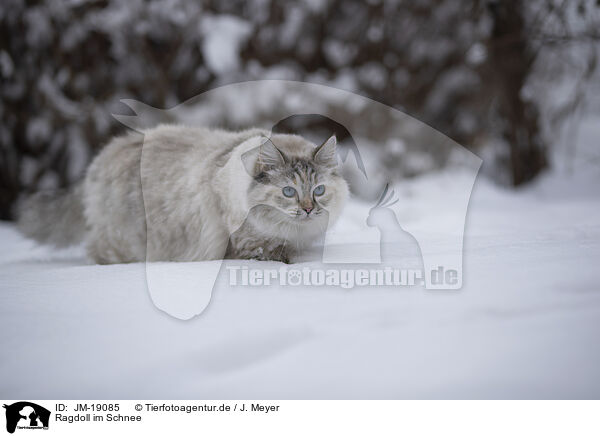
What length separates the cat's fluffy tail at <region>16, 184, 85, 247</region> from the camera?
2371mm

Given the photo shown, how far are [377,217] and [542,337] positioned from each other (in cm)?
109

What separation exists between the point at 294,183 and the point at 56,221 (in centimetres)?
150

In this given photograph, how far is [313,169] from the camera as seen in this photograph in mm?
1748

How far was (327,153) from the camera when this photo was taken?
178 cm

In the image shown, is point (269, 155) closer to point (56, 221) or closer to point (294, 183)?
point (294, 183)

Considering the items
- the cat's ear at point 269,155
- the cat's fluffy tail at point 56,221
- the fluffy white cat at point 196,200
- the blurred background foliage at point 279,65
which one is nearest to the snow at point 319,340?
the fluffy white cat at point 196,200

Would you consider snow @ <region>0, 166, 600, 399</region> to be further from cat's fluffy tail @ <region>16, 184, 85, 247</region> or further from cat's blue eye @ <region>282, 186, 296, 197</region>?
cat's fluffy tail @ <region>16, 184, 85, 247</region>

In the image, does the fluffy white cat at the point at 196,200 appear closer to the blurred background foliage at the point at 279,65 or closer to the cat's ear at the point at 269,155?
the cat's ear at the point at 269,155

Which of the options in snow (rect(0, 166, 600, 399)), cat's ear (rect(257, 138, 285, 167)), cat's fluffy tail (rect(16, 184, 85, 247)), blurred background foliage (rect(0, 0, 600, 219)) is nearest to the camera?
snow (rect(0, 166, 600, 399))

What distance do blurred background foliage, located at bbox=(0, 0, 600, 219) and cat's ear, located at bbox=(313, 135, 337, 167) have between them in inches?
104

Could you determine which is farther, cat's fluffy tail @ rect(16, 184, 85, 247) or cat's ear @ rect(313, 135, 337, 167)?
cat's fluffy tail @ rect(16, 184, 85, 247)
